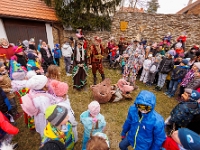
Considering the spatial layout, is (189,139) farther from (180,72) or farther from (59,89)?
(180,72)

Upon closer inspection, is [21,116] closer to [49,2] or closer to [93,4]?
[93,4]

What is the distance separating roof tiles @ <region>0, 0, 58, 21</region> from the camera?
289 inches

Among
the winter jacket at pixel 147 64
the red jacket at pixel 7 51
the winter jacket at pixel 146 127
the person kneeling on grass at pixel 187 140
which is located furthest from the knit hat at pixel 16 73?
the winter jacket at pixel 147 64

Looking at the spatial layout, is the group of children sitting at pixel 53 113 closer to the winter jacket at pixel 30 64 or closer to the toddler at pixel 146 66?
the winter jacket at pixel 30 64

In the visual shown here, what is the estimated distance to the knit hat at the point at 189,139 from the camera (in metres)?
1.36

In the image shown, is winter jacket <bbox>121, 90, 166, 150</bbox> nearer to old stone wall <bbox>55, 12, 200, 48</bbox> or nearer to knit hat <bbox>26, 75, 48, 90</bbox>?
knit hat <bbox>26, 75, 48, 90</bbox>

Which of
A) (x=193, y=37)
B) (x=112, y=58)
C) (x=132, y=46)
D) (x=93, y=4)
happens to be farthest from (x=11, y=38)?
(x=193, y=37)

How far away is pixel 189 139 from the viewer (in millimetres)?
1396

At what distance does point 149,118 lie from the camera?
188 cm

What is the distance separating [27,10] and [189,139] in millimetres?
10294

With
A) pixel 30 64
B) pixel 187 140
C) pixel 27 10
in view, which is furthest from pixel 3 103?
pixel 27 10

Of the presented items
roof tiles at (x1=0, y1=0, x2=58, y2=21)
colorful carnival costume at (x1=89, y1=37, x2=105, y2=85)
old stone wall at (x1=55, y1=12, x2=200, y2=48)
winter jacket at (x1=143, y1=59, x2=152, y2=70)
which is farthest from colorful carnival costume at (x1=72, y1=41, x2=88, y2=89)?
old stone wall at (x1=55, y1=12, x2=200, y2=48)

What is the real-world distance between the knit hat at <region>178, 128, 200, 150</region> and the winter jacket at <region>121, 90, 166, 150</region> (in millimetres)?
403

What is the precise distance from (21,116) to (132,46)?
5.10 metres
